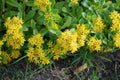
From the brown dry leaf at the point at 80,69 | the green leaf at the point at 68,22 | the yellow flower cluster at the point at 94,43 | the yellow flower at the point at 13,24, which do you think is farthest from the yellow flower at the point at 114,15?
the yellow flower at the point at 13,24

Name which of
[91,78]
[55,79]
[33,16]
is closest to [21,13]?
[33,16]

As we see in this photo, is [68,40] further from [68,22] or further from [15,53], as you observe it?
[15,53]

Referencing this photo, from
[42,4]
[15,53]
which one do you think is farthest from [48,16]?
[15,53]

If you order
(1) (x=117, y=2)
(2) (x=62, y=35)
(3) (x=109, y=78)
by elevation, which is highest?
(1) (x=117, y=2)

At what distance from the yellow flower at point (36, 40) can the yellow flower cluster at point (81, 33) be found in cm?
29

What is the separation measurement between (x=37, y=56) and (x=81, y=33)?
1.28 ft

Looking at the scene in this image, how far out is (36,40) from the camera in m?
2.73

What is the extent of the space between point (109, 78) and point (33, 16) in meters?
0.83

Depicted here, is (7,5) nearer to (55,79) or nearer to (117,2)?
(55,79)

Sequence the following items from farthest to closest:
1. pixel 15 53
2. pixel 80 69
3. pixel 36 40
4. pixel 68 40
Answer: pixel 80 69, pixel 15 53, pixel 36 40, pixel 68 40

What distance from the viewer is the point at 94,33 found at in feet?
9.47

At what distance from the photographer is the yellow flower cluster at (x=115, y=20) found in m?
2.82

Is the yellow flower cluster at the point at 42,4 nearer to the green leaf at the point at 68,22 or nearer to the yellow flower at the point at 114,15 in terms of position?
the green leaf at the point at 68,22

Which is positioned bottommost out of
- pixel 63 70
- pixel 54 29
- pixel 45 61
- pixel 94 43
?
pixel 63 70
